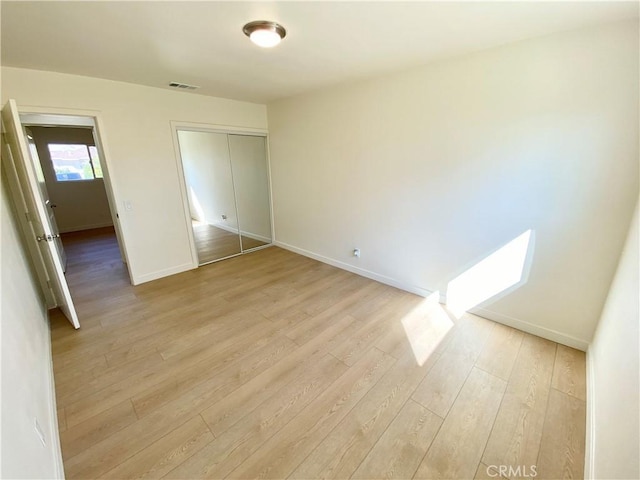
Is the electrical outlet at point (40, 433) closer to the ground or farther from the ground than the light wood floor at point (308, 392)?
farther from the ground

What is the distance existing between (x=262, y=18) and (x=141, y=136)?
2.37 m

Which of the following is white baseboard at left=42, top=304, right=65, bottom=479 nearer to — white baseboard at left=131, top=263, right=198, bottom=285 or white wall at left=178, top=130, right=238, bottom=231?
white baseboard at left=131, top=263, right=198, bottom=285

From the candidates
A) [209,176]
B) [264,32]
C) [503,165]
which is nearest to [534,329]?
[503,165]

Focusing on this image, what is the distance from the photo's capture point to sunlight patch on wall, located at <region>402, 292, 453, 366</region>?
224 centimetres

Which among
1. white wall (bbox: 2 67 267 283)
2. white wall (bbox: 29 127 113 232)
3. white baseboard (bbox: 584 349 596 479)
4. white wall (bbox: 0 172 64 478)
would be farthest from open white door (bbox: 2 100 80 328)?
white wall (bbox: 29 127 113 232)

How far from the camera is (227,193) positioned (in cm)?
441

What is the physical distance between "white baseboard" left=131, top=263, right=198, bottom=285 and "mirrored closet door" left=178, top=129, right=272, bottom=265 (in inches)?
8.9

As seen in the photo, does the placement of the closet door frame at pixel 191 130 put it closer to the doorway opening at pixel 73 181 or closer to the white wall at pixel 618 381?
the doorway opening at pixel 73 181

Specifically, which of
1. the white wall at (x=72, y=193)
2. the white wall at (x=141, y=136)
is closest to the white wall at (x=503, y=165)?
the white wall at (x=141, y=136)

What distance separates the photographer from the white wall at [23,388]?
1.01 m

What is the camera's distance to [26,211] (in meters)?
2.59

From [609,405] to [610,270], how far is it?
1.09 metres

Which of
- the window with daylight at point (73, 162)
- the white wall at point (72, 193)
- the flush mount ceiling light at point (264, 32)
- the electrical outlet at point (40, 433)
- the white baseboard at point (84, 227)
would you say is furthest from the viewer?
the white baseboard at point (84, 227)

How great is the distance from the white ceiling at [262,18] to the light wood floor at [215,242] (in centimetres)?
238
